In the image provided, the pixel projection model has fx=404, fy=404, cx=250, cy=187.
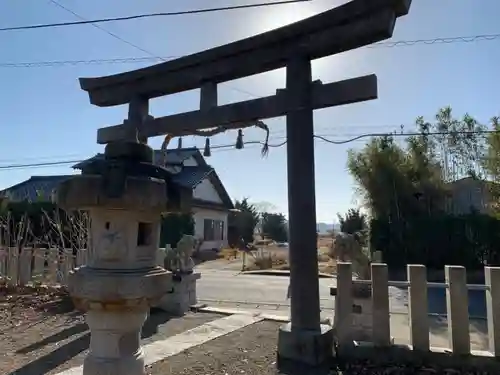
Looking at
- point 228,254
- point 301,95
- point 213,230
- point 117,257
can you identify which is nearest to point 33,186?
point 213,230

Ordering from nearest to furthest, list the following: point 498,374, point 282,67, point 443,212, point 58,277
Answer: point 498,374 → point 282,67 → point 58,277 → point 443,212

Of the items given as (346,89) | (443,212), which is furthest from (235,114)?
(443,212)

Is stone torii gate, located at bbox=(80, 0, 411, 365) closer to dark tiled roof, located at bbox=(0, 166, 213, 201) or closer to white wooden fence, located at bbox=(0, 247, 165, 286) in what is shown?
white wooden fence, located at bbox=(0, 247, 165, 286)

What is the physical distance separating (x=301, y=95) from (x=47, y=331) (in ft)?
16.5

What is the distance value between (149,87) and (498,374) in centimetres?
548

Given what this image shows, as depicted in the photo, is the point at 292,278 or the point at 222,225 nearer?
the point at 292,278

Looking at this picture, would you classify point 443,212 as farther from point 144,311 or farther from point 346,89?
point 144,311

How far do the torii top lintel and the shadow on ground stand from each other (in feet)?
11.4

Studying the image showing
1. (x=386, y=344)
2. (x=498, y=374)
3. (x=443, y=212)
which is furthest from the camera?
(x=443, y=212)

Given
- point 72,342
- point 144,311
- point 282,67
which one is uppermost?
point 282,67

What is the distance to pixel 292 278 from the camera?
4.63 m

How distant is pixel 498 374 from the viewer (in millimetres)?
4055

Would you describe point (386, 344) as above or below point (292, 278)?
below

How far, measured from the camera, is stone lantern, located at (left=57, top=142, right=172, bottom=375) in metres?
2.71
